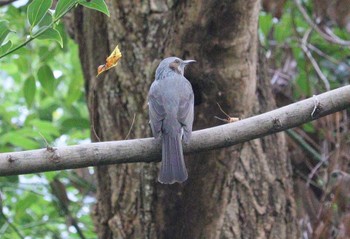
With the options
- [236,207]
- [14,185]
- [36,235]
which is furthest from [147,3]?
[36,235]

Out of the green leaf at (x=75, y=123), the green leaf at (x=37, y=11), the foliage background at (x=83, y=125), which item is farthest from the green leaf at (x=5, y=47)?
the green leaf at (x=75, y=123)

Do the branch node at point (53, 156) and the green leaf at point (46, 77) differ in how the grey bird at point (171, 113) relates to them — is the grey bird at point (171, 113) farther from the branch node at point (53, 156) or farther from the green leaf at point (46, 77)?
the green leaf at point (46, 77)

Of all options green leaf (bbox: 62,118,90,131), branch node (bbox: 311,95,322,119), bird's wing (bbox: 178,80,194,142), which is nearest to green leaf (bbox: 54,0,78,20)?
branch node (bbox: 311,95,322,119)

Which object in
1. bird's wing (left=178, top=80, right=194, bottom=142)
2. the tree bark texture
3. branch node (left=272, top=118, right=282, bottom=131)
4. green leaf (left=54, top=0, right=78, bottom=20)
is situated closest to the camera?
green leaf (left=54, top=0, right=78, bottom=20)

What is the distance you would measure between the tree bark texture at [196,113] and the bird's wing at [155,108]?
0.20m

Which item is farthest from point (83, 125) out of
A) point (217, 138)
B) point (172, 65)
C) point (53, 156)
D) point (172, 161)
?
point (53, 156)

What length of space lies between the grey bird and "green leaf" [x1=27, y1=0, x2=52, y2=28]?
92 cm

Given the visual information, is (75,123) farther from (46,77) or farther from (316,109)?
(316,109)

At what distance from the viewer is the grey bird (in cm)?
340

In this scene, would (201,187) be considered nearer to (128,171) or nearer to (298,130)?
(128,171)

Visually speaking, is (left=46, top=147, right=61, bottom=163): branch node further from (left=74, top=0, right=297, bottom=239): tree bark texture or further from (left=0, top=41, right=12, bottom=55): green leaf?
(left=74, top=0, right=297, bottom=239): tree bark texture

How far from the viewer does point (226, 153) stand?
393 cm

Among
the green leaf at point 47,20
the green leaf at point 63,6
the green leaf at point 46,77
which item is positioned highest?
the green leaf at point 46,77

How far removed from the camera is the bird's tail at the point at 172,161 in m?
3.37
